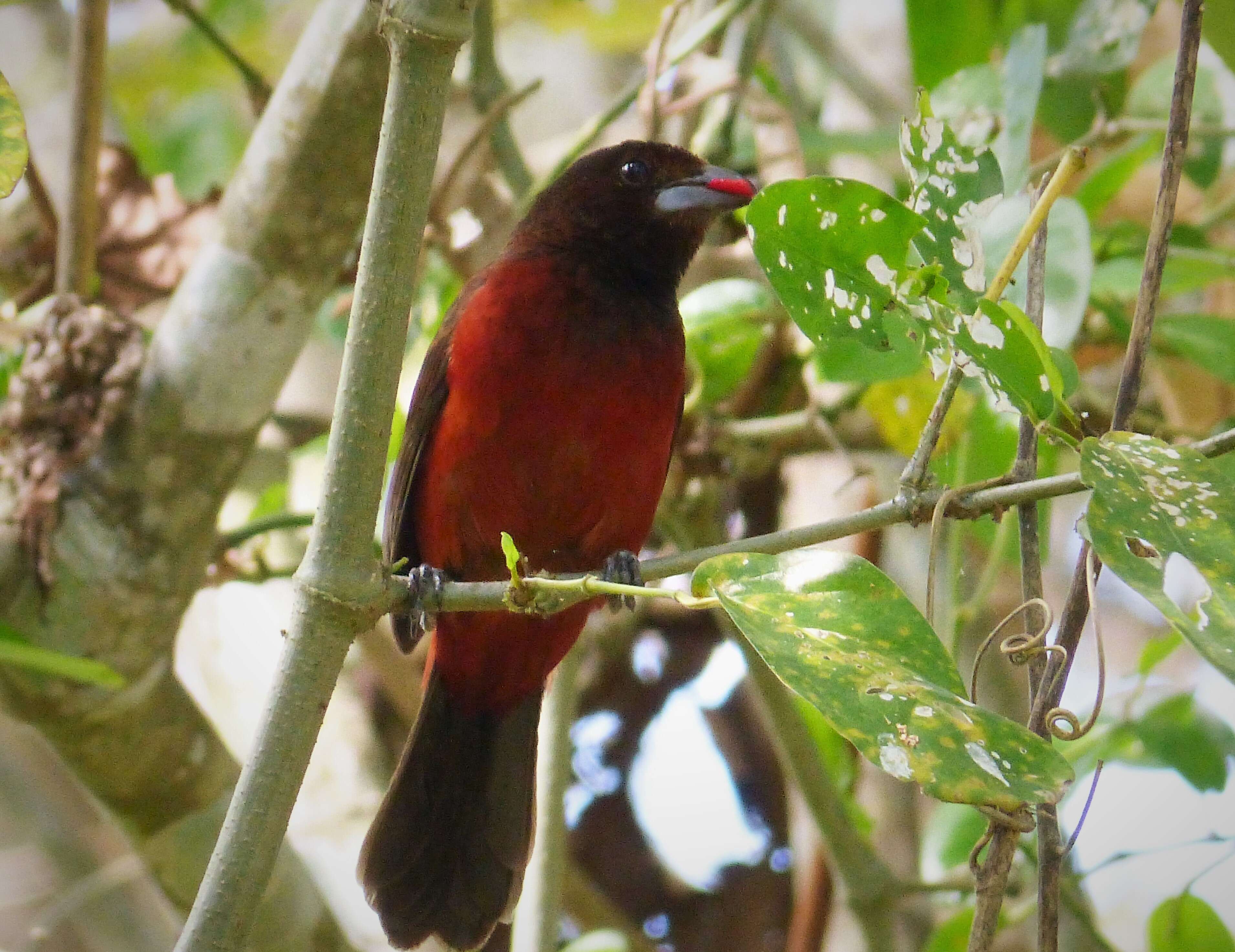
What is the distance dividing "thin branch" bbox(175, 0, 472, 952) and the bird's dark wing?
3.66 feet

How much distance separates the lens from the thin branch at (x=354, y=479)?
4.64 ft

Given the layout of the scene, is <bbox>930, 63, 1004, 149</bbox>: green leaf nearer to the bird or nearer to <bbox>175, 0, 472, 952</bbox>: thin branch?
the bird

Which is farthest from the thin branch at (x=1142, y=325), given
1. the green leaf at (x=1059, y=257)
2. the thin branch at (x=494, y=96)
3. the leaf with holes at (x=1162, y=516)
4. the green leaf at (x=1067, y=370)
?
the thin branch at (x=494, y=96)

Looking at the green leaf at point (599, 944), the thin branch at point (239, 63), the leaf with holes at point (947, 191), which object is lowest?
the green leaf at point (599, 944)

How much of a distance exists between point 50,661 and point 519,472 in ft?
3.09

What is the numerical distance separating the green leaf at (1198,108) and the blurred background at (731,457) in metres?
0.01

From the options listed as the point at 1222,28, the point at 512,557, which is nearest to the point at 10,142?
the point at 512,557

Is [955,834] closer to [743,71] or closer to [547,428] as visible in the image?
[547,428]

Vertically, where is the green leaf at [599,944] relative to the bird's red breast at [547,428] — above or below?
below

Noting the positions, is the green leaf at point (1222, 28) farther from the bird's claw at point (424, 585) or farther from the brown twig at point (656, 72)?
the bird's claw at point (424, 585)

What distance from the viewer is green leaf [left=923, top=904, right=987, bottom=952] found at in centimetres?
272

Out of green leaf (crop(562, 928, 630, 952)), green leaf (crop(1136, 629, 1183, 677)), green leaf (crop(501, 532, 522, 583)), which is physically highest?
green leaf (crop(501, 532, 522, 583))

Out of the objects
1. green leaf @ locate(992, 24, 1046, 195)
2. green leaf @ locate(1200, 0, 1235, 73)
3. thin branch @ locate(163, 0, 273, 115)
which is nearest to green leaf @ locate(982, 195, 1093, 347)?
green leaf @ locate(992, 24, 1046, 195)

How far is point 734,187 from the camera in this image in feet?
9.45
